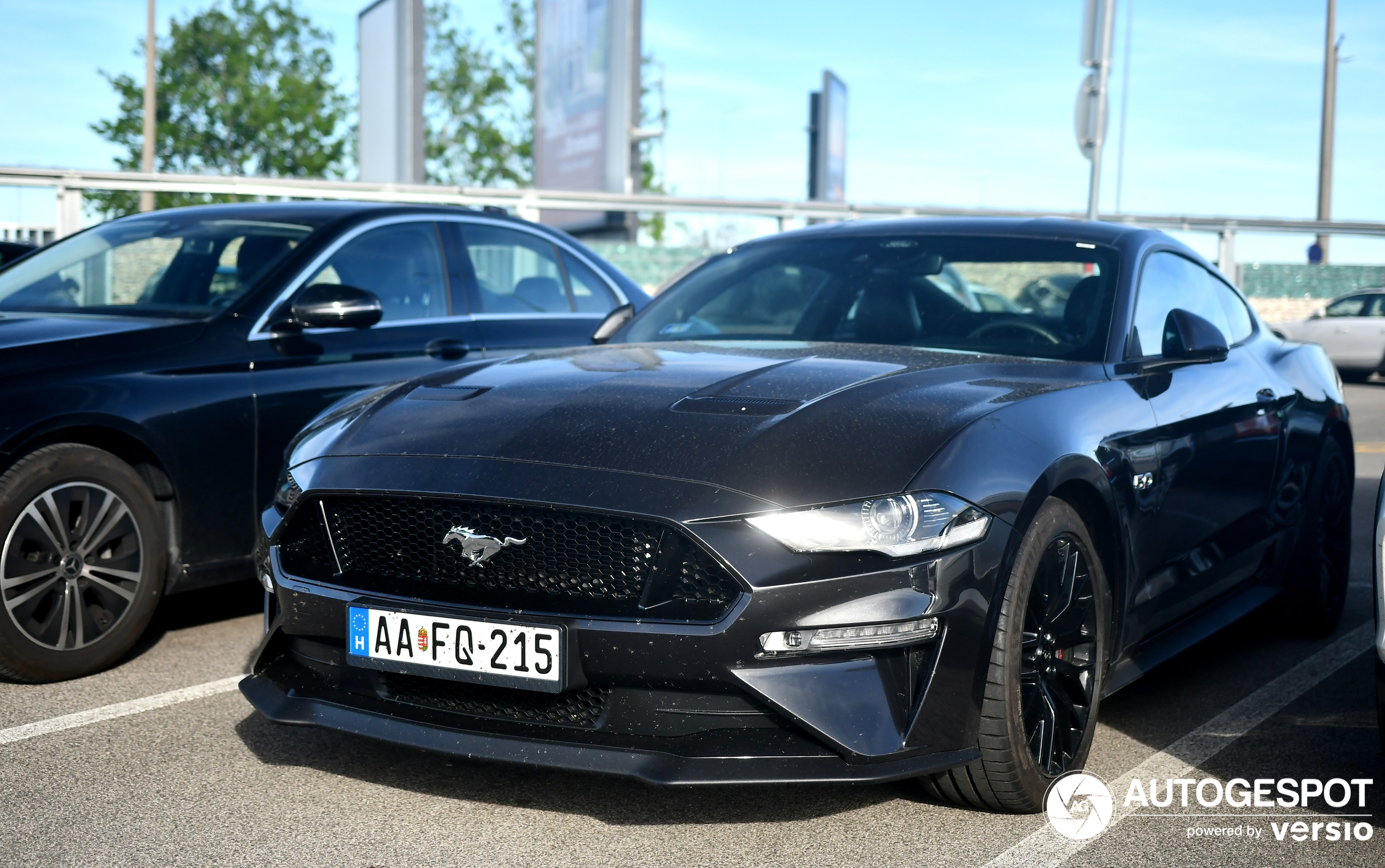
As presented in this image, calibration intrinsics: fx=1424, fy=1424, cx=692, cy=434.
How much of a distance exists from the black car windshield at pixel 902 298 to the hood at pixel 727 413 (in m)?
0.26

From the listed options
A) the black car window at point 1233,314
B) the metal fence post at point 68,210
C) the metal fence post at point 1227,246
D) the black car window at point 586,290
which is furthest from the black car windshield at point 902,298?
the metal fence post at point 1227,246

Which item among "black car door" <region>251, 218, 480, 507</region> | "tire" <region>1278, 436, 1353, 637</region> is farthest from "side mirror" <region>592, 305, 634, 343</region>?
"tire" <region>1278, 436, 1353, 637</region>

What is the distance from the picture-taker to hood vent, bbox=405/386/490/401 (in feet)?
11.7

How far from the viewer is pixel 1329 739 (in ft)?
12.7

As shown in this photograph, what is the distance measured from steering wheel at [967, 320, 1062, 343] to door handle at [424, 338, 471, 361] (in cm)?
235

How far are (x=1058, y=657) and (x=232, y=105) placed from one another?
3574 centimetres

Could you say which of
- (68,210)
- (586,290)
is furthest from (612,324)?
(68,210)

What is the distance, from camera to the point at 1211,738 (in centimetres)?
386

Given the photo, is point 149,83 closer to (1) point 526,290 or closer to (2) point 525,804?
(1) point 526,290

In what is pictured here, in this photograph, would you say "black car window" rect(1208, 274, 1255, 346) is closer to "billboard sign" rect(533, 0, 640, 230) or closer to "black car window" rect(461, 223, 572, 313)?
"black car window" rect(461, 223, 572, 313)

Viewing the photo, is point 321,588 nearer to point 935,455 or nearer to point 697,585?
point 697,585

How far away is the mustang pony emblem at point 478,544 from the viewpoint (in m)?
2.96

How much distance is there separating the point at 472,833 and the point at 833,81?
25.0 meters

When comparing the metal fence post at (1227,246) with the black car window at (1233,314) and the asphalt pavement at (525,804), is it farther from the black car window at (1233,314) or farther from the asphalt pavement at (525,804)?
the asphalt pavement at (525,804)
